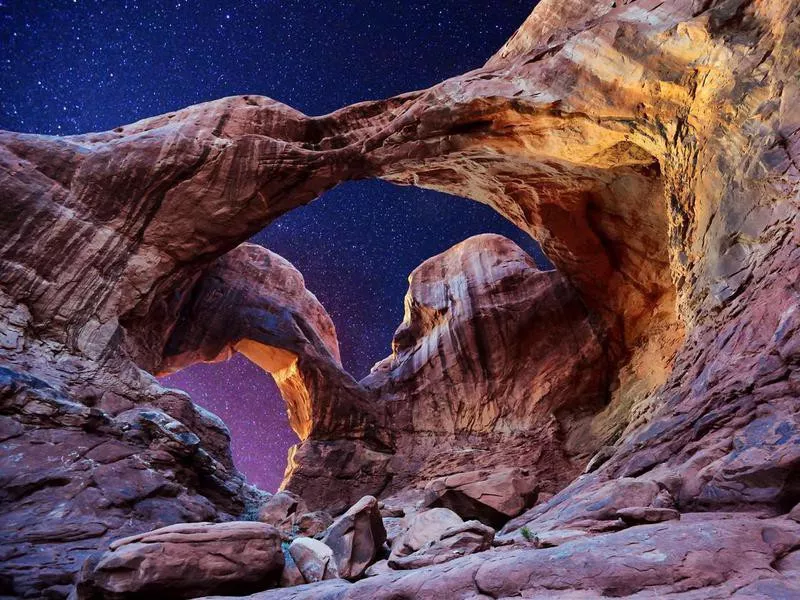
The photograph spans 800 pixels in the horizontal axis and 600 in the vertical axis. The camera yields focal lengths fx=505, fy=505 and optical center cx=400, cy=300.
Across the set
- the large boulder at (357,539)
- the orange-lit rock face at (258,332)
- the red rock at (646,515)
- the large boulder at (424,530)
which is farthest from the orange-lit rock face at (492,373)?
the red rock at (646,515)

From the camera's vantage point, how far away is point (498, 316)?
20734mm

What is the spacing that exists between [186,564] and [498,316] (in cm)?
1646

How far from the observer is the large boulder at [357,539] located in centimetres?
680

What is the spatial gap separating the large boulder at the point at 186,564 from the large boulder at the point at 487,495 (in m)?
4.47

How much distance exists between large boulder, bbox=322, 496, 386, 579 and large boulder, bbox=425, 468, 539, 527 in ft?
8.23

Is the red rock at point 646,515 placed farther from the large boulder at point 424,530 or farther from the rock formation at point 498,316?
the large boulder at point 424,530

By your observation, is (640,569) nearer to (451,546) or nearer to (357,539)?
(451,546)

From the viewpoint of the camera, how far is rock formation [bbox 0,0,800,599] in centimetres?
565

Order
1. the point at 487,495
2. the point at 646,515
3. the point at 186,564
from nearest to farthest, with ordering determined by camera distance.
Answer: the point at 646,515, the point at 186,564, the point at 487,495

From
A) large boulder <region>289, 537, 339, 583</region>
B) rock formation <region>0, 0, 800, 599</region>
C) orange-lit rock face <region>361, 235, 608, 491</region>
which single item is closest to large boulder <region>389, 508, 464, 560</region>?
large boulder <region>289, 537, 339, 583</region>

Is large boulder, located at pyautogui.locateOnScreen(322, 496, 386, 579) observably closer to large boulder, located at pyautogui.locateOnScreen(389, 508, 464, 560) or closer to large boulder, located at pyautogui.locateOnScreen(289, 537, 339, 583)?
large boulder, located at pyautogui.locateOnScreen(289, 537, 339, 583)

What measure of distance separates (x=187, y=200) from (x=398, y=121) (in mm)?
6904

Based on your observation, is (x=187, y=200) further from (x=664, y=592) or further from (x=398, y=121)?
(x=664, y=592)

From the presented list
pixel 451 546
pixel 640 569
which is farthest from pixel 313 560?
pixel 640 569
